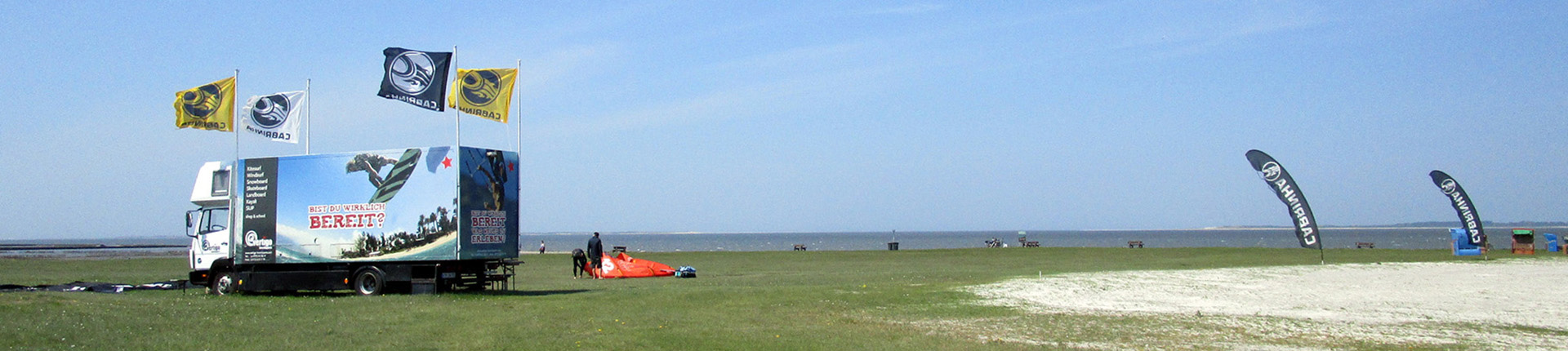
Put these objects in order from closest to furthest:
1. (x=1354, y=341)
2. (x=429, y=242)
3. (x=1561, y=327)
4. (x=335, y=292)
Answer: (x=1354, y=341), (x=1561, y=327), (x=429, y=242), (x=335, y=292)

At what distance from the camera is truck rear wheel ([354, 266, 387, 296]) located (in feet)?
65.8

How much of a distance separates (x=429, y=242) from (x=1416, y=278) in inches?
854

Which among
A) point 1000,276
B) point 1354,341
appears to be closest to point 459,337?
point 1354,341

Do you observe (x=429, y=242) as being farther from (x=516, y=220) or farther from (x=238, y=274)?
(x=238, y=274)

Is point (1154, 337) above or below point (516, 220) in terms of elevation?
below

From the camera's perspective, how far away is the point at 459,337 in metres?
12.4

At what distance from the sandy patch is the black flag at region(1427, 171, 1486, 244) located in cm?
1447

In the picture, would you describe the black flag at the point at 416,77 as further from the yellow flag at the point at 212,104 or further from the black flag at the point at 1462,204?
the black flag at the point at 1462,204

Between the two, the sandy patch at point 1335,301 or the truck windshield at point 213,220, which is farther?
the truck windshield at point 213,220

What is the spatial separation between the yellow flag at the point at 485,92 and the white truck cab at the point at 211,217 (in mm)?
4803

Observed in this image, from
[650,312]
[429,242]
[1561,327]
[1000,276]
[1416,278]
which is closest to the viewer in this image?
[1561,327]

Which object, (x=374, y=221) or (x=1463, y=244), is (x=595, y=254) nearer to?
(x=374, y=221)

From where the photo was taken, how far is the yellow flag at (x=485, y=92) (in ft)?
74.9

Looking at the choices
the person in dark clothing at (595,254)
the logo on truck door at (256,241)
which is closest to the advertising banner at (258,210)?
the logo on truck door at (256,241)
